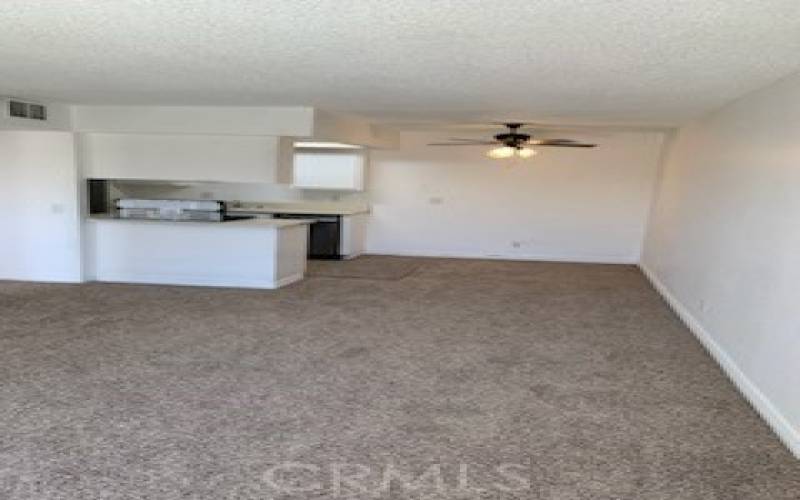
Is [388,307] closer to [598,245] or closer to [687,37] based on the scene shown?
[687,37]

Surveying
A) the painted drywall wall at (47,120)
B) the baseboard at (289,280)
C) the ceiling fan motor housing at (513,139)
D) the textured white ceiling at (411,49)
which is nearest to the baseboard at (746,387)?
the textured white ceiling at (411,49)

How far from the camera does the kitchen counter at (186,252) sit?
7.18 meters

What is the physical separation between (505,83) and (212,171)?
3976 mm

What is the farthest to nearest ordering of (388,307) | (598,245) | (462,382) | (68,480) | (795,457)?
(598,245), (388,307), (462,382), (795,457), (68,480)

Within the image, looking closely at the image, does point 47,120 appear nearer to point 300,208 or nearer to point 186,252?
point 186,252

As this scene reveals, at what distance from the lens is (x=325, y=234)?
9.79 m

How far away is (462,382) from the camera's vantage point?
13.4 feet

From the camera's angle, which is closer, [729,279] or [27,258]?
[729,279]

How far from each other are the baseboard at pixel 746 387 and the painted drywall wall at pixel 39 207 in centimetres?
684

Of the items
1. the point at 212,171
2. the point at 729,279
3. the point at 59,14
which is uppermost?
the point at 59,14

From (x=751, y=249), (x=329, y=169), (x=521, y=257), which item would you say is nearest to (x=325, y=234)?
(x=329, y=169)

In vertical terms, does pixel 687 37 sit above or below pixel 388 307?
above

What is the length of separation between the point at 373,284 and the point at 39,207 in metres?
4.11

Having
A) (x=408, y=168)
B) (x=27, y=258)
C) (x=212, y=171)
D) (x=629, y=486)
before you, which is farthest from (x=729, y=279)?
(x=27, y=258)
